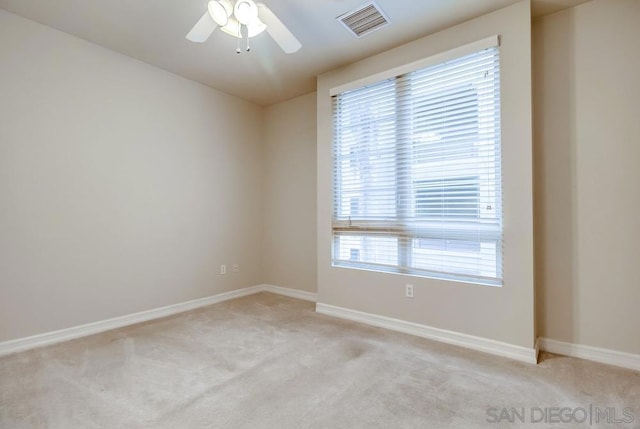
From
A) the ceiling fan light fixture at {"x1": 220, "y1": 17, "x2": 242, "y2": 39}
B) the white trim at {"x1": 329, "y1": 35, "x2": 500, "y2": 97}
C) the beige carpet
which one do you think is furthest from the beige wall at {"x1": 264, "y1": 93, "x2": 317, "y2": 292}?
the ceiling fan light fixture at {"x1": 220, "y1": 17, "x2": 242, "y2": 39}

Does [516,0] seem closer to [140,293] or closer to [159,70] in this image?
[159,70]

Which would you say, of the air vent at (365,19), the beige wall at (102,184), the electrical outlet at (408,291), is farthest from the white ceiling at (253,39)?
the electrical outlet at (408,291)

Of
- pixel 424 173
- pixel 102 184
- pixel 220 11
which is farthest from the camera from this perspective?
pixel 102 184

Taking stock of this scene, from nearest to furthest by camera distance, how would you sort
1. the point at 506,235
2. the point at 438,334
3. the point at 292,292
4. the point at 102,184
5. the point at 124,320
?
1. the point at 506,235
2. the point at 438,334
3. the point at 102,184
4. the point at 124,320
5. the point at 292,292

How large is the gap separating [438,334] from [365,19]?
2.85 m

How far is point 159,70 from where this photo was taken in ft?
11.5

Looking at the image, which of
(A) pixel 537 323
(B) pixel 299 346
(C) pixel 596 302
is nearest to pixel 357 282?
(B) pixel 299 346

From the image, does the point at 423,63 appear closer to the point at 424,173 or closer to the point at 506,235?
the point at 424,173

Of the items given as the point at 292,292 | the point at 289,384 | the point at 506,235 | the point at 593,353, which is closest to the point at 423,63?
the point at 506,235

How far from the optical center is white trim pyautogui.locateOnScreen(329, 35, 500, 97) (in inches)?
100

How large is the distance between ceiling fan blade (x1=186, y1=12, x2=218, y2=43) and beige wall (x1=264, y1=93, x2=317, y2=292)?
2.20 meters

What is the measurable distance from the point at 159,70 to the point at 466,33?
3224mm

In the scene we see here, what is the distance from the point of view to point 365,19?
2.63m

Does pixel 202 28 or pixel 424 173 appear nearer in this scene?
pixel 202 28
